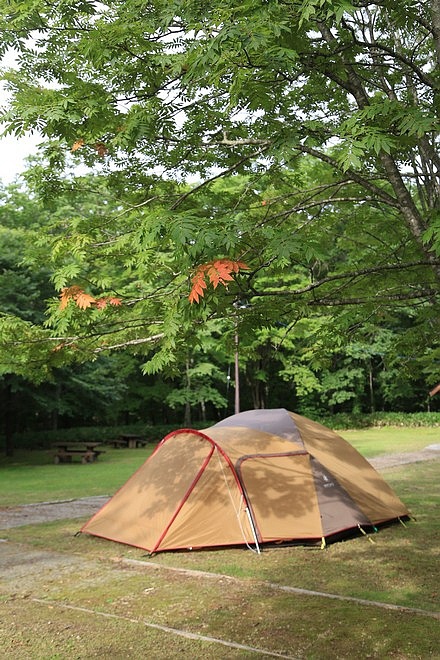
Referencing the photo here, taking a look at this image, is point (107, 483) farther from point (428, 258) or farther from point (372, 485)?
point (428, 258)

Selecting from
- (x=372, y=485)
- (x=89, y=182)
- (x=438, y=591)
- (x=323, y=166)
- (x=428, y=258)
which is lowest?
(x=438, y=591)

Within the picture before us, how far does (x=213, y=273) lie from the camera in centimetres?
397

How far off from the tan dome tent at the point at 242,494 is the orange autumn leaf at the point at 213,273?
490 cm

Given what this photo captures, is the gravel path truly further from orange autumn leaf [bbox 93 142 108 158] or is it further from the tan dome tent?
orange autumn leaf [bbox 93 142 108 158]

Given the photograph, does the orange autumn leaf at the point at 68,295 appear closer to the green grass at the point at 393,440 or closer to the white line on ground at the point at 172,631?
the white line on ground at the point at 172,631

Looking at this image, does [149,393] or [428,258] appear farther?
[149,393]

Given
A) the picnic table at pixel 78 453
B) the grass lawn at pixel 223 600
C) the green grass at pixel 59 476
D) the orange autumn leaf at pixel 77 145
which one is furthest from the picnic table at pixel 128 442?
the orange autumn leaf at pixel 77 145

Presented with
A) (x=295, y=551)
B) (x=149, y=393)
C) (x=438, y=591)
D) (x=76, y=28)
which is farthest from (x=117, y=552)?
Result: (x=149, y=393)

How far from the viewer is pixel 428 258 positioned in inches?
213

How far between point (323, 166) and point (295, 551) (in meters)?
4.99

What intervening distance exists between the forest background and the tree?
0.02m

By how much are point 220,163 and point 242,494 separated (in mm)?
4296

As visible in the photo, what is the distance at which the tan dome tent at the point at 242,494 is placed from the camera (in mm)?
8258

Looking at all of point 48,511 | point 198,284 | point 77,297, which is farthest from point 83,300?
point 48,511
